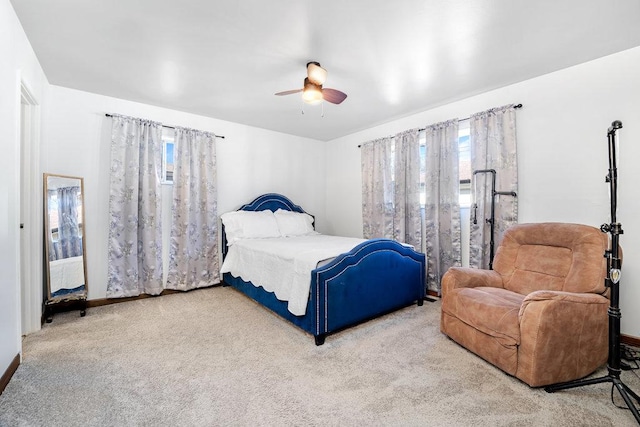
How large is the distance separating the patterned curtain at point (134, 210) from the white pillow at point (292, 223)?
5.39ft

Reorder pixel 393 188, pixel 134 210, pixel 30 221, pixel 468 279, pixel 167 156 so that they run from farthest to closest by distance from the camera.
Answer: pixel 393 188, pixel 167 156, pixel 134 210, pixel 30 221, pixel 468 279

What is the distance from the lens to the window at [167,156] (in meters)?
3.82

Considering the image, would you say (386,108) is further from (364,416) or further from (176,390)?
(176,390)

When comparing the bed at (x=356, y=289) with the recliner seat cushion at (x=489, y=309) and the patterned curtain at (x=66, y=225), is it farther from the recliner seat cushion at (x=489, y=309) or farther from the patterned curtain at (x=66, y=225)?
the patterned curtain at (x=66, y=225)

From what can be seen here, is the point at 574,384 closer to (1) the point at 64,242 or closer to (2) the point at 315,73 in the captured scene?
(2) the point at 315,73

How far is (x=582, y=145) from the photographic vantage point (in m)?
2.58

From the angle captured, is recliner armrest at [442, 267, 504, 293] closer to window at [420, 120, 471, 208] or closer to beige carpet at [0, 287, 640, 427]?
beige carpet at [0, 287, 640, 427]

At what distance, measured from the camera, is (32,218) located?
2.57 m

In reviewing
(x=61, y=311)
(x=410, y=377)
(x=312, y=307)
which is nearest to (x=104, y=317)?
(x=61, y=311)

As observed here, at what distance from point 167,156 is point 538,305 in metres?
4.35

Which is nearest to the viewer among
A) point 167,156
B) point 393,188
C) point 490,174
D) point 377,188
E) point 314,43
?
point 314,43

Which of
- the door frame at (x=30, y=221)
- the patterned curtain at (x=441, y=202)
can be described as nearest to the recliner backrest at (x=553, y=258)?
the patterned curtain at (x=441, y=202)

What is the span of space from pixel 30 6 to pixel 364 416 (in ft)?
11.1

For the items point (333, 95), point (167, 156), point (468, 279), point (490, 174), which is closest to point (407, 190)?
point (490, 174)
